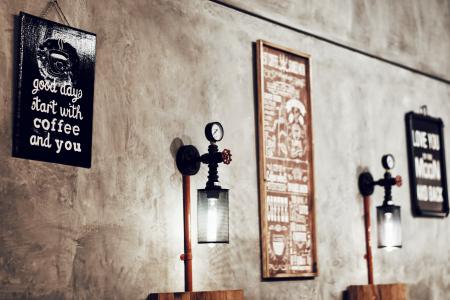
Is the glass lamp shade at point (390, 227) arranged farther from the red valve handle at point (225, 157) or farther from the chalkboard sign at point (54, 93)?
the chalkboard sign at point (54, 93)

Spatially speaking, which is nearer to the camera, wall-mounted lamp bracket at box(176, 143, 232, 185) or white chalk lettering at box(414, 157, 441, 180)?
wall-mounted lamp bracket at box(176, 143, 232, 185)

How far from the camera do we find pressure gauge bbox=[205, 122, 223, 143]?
11.5 feet

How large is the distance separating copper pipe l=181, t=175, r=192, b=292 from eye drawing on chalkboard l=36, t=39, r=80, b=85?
31.7 inches

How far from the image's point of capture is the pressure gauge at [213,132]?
11.5ft

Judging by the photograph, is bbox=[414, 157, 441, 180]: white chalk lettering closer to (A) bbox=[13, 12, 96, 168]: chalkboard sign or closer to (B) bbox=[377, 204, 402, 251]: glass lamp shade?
(B) bbox=[377, 204, 402, 251]: glass lamp shade

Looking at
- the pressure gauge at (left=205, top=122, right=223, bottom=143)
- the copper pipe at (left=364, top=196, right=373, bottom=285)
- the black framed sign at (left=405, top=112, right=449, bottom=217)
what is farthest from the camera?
the black framed sign at (left=405, top=112, right=449, bottom=217)

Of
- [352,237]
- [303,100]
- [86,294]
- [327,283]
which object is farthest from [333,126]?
[86,294]

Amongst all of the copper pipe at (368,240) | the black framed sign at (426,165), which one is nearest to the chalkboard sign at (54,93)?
the copper pipe at (368,240)

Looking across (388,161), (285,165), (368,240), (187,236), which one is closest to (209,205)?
(187,236)

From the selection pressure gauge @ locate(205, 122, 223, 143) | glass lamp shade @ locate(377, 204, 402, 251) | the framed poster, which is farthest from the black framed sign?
pressure gauge @ locate(205, 122, 223, 143)

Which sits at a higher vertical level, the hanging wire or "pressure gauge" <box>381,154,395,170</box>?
the hanging wire

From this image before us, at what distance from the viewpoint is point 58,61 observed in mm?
3062

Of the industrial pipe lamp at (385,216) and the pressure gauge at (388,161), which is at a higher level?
the pressure gauge at (388,161)

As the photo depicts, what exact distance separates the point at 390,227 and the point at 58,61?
2554 mm
